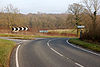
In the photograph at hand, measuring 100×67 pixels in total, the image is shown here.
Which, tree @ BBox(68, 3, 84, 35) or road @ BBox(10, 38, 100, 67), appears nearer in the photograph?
road @ BBox(10, 38, 100, 67)

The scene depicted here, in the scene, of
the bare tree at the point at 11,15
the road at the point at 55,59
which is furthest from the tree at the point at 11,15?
the road at the point at 55,59

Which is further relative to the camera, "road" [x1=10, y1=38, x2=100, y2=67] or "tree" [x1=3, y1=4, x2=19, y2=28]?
"tree" [x1=3, y1=4, x2=19, y2=28]

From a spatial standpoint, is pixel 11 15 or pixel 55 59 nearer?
pixel 55 59

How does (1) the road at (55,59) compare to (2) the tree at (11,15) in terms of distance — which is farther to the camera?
(2) the tree at (11,15)

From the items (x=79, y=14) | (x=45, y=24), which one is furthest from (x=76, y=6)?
(x=45, y=24)

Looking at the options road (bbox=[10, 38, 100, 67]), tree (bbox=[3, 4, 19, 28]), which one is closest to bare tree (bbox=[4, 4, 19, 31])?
tree (bbox=[3, 4, 19, 28])

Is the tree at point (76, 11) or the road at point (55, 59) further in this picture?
the tree at point (76, 11)

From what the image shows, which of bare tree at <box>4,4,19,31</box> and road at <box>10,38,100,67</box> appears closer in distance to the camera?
road at <box>10,38,100,67</box>

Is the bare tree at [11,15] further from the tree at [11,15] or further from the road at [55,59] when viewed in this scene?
the road at [55,59]

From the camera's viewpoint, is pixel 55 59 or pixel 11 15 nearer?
pixel 55 59

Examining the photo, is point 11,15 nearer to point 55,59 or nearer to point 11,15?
point 11,15

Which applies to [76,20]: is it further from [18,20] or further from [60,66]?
[60,66]

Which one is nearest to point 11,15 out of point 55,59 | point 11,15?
point 11,15

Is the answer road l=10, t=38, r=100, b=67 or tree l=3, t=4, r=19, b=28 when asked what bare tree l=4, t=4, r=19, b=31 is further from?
road l=10, t=38, r=100, b=67
